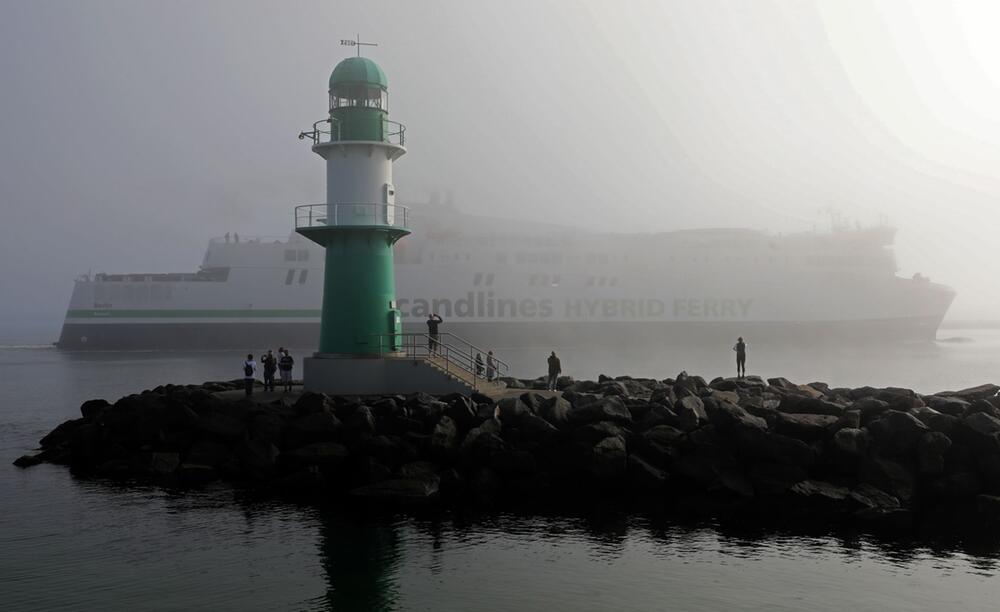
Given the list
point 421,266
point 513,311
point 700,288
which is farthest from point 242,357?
point 700,288

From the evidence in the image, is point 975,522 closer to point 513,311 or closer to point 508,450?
point 508,450

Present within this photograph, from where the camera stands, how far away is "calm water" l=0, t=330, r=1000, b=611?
8.09 meters

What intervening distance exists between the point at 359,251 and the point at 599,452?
22.5 feet

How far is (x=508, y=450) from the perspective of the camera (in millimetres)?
12773

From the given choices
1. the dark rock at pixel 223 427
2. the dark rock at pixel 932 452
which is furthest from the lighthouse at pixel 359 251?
the dark rock at pixel 932 452

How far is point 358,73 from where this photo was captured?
656 inches

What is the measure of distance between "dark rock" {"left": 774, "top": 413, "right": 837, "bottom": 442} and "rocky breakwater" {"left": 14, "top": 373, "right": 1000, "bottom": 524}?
0.02 metres

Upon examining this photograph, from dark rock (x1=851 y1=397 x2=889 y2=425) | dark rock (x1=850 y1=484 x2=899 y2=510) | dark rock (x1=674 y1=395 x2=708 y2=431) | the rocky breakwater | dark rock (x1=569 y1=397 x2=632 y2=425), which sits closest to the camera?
dark rock (x1=850 y1=484 x2=899 y2=510)


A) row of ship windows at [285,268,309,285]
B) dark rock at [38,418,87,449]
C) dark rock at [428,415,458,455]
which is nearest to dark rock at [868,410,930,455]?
dark rock at [428,415,458,455]

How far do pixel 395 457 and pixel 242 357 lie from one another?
3951 cm

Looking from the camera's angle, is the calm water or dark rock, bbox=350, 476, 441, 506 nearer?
the calm water

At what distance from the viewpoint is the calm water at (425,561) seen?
26.5ft

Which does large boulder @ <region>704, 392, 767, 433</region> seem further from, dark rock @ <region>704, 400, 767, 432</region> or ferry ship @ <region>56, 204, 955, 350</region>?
ferry ship @ <region>56, 204, 955, 350</region>

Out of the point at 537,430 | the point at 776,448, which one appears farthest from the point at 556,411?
the point at 776,448
